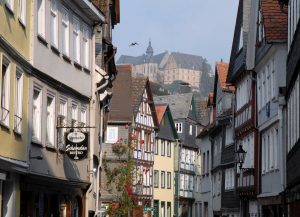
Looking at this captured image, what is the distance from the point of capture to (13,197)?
21625 millimetres

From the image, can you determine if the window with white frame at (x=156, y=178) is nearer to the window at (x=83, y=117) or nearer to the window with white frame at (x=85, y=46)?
the window with white frame at (x=85, y=46)

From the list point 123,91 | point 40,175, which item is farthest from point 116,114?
point 40,175

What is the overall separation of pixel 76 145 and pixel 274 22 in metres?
12.1

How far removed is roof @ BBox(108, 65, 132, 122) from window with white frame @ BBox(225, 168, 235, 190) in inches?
657

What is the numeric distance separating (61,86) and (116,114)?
40.7 m

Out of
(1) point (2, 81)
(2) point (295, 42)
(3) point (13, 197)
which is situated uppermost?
(2) point (295, 42)

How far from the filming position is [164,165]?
258 feet

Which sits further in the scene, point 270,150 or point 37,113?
point 270,150

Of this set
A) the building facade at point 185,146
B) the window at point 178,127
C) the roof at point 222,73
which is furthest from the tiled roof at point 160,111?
the roof at point 222,73

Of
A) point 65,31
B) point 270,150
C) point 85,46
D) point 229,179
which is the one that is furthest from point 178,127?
point 65,31

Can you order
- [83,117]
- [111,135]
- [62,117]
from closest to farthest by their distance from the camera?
[62,117] → [83,117] → [111,135]

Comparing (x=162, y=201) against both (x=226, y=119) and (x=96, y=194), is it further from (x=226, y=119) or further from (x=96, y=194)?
(x=96, y=194)

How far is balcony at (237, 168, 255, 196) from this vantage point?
40.0 meters

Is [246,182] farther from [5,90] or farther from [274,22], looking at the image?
[5,90]
